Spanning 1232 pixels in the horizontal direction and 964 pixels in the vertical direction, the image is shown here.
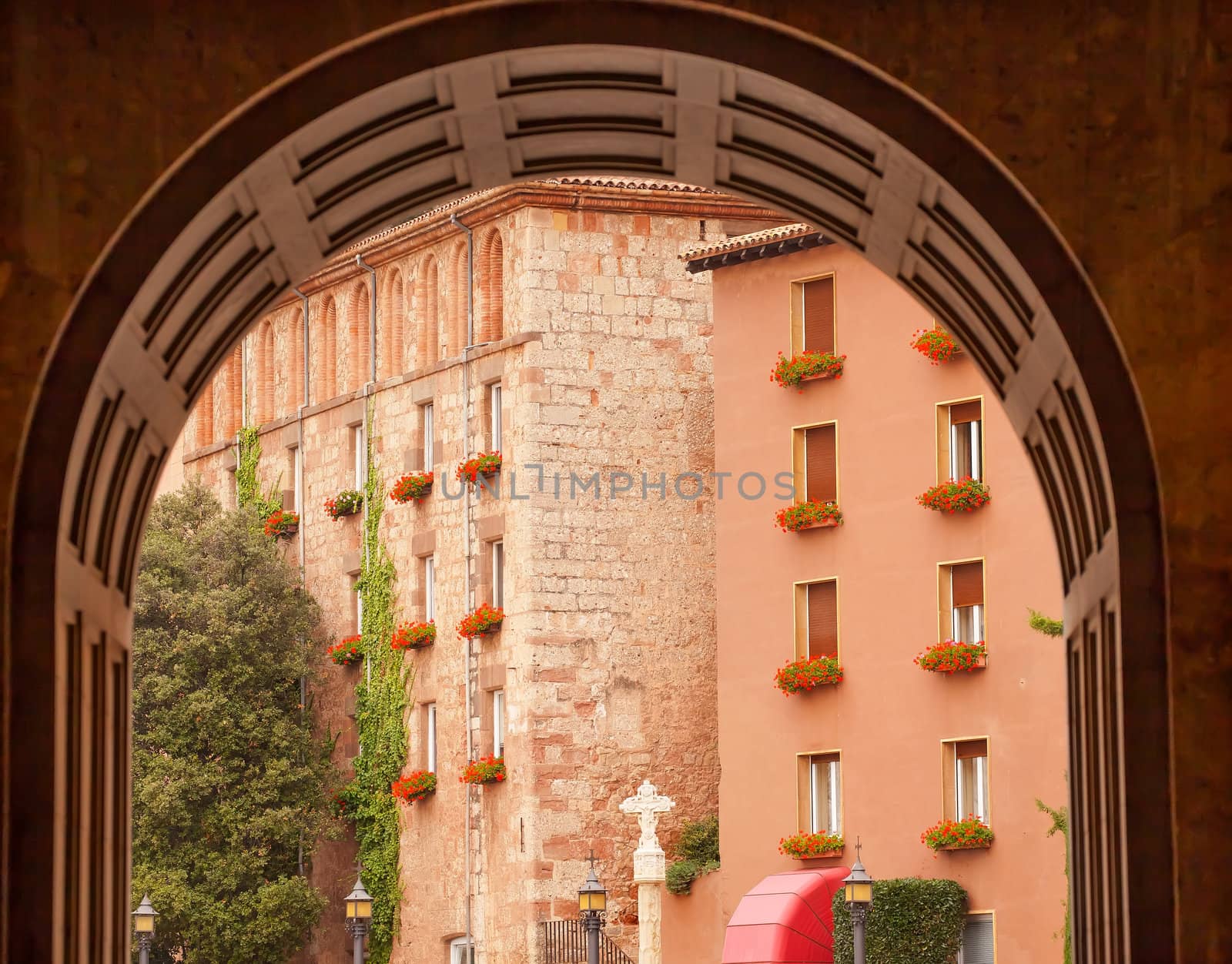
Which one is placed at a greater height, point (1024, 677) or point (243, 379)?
point (243, 379)

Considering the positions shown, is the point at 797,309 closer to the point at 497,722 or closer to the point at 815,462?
the point at 815,462

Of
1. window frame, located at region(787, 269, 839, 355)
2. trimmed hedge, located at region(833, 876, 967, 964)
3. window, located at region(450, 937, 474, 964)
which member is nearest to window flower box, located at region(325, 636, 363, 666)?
window, located at region(450, 937, 474, 964)

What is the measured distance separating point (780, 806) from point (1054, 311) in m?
29.7

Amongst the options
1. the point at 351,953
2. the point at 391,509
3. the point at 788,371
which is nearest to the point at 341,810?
the point at 351,953

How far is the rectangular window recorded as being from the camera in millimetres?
46906

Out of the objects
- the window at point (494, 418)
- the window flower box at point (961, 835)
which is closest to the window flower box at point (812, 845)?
the window flower box at point (961, 835)

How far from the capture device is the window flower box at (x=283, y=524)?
50844mm

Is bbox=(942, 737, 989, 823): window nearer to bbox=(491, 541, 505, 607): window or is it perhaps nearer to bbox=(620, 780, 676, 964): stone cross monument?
bbox=(620, 780, 676, 964): stone cross monument

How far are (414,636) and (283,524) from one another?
5905mm

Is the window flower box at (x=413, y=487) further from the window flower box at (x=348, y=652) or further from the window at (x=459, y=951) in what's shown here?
the window at (x=459, y=951)

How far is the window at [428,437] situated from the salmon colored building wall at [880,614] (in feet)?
23.1

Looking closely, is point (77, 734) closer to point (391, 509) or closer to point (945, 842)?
point (945, 842)

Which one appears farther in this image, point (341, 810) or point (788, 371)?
point (341, 810)

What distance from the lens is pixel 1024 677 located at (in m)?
36.9
